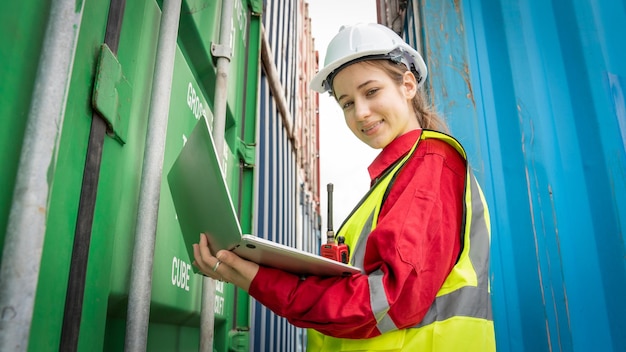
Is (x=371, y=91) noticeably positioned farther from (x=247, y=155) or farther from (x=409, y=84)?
(x=247, y=155)

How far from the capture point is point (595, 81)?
195cm

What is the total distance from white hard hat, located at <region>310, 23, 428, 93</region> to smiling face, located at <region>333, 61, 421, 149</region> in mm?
43

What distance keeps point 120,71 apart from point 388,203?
75cm

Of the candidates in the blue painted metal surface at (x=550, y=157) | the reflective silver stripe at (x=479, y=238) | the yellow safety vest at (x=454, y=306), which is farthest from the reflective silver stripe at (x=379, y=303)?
the blue painted metal surface at (x=550, y=157)

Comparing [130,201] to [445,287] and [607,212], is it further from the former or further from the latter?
[607,212]

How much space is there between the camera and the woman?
3.68ft

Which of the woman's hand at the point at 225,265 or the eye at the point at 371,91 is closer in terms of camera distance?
the woman's hand at the point at 225,265

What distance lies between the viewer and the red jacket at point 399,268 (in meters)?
1.12

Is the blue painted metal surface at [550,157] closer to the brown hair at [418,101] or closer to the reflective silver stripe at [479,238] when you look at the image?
the brown hair at [418,101]

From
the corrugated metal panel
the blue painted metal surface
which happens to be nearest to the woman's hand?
the blue painted metal surface

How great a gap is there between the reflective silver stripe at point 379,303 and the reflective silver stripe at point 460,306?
0.31 ft

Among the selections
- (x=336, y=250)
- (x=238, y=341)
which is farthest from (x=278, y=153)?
(x=336, y=250)

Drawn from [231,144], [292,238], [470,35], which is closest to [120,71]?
→ [231,144]

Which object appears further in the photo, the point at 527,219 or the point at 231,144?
the point at 231,144
